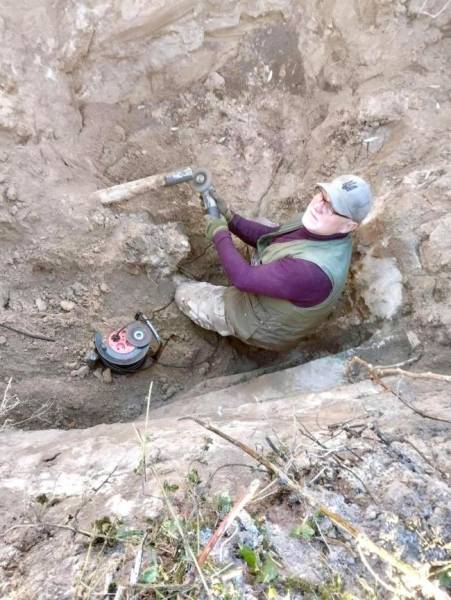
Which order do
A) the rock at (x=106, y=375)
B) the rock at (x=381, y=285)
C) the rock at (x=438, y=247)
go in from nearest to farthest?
the rock at (x=438, y=247) < the rock at (x=381, y=285) < the rock at (x=106, y=375)

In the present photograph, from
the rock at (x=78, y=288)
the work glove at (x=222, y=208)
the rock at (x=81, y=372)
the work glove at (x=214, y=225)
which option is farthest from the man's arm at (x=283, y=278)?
the rock at (x=81, y=372)

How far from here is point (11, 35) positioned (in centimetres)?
300

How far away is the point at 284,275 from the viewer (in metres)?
2.53

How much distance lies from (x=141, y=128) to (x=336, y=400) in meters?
2.24

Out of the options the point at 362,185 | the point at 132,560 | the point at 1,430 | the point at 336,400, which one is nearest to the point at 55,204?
the point at 1,430

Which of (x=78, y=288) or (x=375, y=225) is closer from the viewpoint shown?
(x=375, y=225)

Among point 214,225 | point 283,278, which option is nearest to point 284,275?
point 283,278

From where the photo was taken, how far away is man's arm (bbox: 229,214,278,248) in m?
3.09

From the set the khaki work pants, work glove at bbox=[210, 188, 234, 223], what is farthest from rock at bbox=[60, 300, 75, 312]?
work glove at bbox=[210, 188, 234, 223]

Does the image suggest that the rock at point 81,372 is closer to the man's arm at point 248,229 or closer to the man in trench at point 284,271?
the man in trench at point 284,271

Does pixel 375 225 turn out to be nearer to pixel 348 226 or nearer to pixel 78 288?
pixel 348 226

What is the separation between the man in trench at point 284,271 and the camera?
2.51m

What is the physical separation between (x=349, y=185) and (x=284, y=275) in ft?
1.77

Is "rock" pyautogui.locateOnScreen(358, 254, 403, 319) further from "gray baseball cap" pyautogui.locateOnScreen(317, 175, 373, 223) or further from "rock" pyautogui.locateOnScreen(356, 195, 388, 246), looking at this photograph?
"gray baseball cap" pyautogui.locateOnScreen(317, 175, 373, 223)
